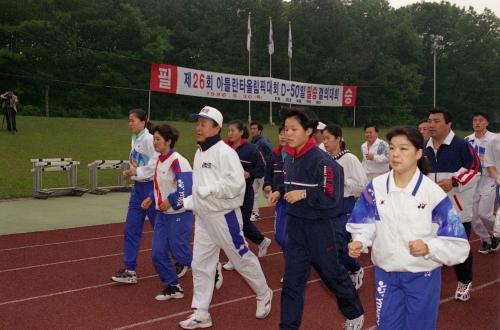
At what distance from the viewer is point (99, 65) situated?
4912cm

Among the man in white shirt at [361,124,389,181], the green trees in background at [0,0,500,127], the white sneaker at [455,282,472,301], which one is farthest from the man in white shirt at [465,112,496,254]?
the green trees in background at [0,0,500,127]

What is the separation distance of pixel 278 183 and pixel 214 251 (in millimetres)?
2169

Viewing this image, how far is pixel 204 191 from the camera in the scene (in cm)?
528

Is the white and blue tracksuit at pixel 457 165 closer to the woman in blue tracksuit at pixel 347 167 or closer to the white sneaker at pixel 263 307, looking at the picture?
the woman in blue tracksuit at pixel 347 167

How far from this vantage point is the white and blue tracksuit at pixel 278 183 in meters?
6.87

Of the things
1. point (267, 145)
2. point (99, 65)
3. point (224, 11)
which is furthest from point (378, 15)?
point (267, 145)

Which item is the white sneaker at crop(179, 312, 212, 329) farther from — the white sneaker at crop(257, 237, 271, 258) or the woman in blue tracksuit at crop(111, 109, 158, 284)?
the white sneaker at crop(257, 237, 271, 258)

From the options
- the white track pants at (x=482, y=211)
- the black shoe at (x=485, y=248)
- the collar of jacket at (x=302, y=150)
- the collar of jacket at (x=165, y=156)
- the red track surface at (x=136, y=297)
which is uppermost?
the collar of jacket at (x=302, y=150)

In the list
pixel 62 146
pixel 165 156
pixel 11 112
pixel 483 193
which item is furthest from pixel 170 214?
pixel 11 112

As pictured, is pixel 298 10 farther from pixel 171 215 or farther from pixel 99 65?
pixel 171 215

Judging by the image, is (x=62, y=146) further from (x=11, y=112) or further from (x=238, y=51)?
(x=238, y=51)

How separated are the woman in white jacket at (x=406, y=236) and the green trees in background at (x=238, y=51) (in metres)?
42.6

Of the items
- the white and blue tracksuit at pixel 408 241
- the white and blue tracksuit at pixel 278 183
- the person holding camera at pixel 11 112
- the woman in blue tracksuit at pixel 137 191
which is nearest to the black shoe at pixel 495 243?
the white and blue tracksuit at pixel 278 183

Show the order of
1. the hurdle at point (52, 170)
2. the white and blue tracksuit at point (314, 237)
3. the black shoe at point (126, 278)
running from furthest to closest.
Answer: the hurdle at point (52, 170), the black shoe at point (126, 278), the white and blue tracksuit at point (314, 237)
